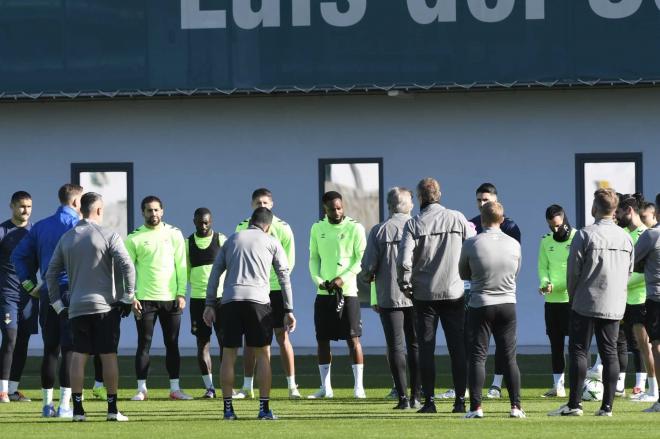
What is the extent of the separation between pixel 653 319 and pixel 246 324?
4.03 m

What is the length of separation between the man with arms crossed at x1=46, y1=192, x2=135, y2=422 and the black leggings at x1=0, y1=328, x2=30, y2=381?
2.72 m

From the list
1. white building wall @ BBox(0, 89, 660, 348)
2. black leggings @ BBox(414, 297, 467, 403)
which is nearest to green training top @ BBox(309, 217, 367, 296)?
black leggings @ BBox(414, 297, 467, 403)

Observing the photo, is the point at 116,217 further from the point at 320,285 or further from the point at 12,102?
the point at 320,285

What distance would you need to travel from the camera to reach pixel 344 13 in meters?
22.6

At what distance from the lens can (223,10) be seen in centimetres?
2288

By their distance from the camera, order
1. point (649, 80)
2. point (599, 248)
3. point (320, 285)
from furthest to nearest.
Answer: point (649, 80), point (320, 285), point (599, 248)

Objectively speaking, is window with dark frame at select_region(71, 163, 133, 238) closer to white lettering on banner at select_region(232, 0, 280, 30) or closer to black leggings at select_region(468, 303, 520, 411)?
white lettering on banner at select_region(232, 0, 280, 30)

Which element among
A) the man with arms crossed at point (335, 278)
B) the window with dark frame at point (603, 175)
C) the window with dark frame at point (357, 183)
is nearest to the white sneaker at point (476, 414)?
the man with arms crossed at point (335, 278)

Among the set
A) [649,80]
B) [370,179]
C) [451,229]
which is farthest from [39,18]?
[451,229]

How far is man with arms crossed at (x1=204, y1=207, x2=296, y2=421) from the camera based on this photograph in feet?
46.5

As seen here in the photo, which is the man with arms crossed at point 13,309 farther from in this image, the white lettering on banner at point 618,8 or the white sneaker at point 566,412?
the white lettering on banner at point 618,8

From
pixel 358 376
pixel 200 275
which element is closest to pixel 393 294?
pixel 358 376

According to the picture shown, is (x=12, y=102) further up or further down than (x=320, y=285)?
further up

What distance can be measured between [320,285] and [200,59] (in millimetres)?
6825
